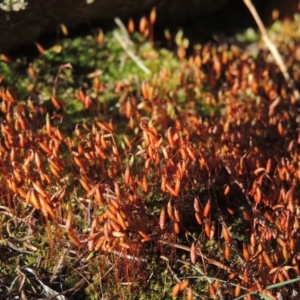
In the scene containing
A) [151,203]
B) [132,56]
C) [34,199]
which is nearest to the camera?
[34,199]

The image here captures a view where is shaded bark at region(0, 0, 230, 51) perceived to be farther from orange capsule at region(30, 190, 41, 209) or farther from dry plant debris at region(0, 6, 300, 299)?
orange capsule at region(30, 190, 41, 209)

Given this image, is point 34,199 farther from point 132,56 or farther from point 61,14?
point 132,56

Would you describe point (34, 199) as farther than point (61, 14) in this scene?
No

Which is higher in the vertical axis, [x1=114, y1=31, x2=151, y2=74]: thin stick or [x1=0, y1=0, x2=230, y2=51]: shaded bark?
[x1=0, y1=0, x2=230, y2=51]: shaded bark

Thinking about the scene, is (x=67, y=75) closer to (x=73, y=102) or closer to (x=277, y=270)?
(x=73, y=102)

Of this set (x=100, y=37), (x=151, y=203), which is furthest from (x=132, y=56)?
A: (x=151, y=203)

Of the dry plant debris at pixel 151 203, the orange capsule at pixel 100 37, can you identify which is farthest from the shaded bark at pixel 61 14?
the dry plant debris at pixel 151 203

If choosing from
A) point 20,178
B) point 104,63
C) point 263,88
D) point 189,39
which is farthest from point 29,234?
point 189,39

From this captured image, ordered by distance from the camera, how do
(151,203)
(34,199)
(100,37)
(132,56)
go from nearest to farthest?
1. (34,199)
2. (151,203)
3. (100,37)
4. (132,56)

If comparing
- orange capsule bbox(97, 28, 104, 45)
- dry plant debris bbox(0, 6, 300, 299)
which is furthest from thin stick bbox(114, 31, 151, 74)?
dry plant debris bbox(0, 6, 300, 299)

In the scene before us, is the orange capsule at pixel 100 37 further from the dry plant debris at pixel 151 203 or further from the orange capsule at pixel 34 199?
the orange capsule at pixel 34 199
